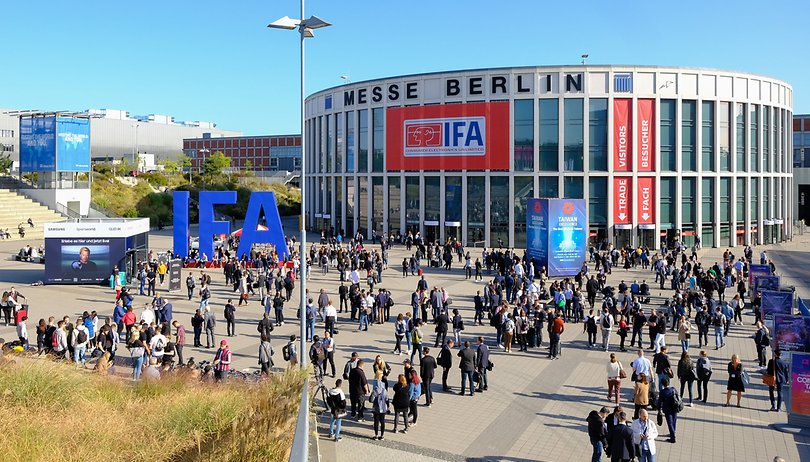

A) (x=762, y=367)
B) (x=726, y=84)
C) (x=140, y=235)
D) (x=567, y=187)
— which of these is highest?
(x=726, y=84)

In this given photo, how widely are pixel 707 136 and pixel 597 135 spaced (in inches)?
338

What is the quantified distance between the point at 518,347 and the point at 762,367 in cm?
644

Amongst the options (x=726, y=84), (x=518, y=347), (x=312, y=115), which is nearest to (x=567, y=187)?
(x=726, y=84)

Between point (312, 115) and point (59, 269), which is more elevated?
point (312, 115)

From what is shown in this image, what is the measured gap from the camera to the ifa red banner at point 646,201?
165 feet

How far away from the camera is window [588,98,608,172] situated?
49.9 m

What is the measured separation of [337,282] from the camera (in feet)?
113

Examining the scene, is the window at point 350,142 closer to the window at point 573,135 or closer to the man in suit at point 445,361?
the window at point 573,135

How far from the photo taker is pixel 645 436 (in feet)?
37.0

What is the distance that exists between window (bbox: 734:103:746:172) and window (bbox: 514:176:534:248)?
1578cm

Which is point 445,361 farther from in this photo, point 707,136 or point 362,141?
point 362,141

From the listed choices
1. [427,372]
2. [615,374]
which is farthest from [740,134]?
[427,372]

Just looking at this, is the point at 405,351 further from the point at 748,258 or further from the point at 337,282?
the point at 748,258

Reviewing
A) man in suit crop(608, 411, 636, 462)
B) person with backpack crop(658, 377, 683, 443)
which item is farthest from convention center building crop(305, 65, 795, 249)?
man in suit crop(608, 411, 636, 462)
